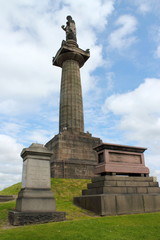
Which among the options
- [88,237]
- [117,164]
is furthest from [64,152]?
[88,237]

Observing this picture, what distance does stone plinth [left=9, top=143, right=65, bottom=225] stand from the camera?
812 centimetres

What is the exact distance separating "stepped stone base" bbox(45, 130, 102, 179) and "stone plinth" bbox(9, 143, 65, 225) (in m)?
9.46

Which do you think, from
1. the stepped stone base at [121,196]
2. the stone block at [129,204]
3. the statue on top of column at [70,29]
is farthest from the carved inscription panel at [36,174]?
the statue on top of column at [70,29]

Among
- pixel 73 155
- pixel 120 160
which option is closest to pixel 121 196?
pixel 120 160

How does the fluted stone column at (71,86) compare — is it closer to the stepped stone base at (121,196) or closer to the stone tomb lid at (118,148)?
the stone tomb lid at (118,148)

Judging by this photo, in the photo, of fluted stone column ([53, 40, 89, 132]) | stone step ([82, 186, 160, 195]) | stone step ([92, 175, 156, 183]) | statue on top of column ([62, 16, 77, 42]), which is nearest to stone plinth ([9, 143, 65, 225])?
stone step ([82, 186, 160, 195])

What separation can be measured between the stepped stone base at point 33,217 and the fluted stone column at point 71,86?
1479 centimetres

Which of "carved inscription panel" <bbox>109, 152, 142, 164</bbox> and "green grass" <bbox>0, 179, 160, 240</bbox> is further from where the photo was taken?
"carved inscription panel" <bbox>109, 152, 142, 164</bbox>

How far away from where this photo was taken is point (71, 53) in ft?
88.8

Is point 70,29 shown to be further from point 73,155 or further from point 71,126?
point 73,155

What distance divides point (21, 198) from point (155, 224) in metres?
5.55

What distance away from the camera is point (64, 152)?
20.9m

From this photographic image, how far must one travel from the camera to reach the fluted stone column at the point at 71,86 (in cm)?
2428

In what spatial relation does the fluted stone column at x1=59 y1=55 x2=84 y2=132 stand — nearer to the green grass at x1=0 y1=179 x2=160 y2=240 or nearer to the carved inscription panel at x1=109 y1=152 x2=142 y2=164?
the carved inscription panel at x1=109 y1=152 x2=142 y2=164
